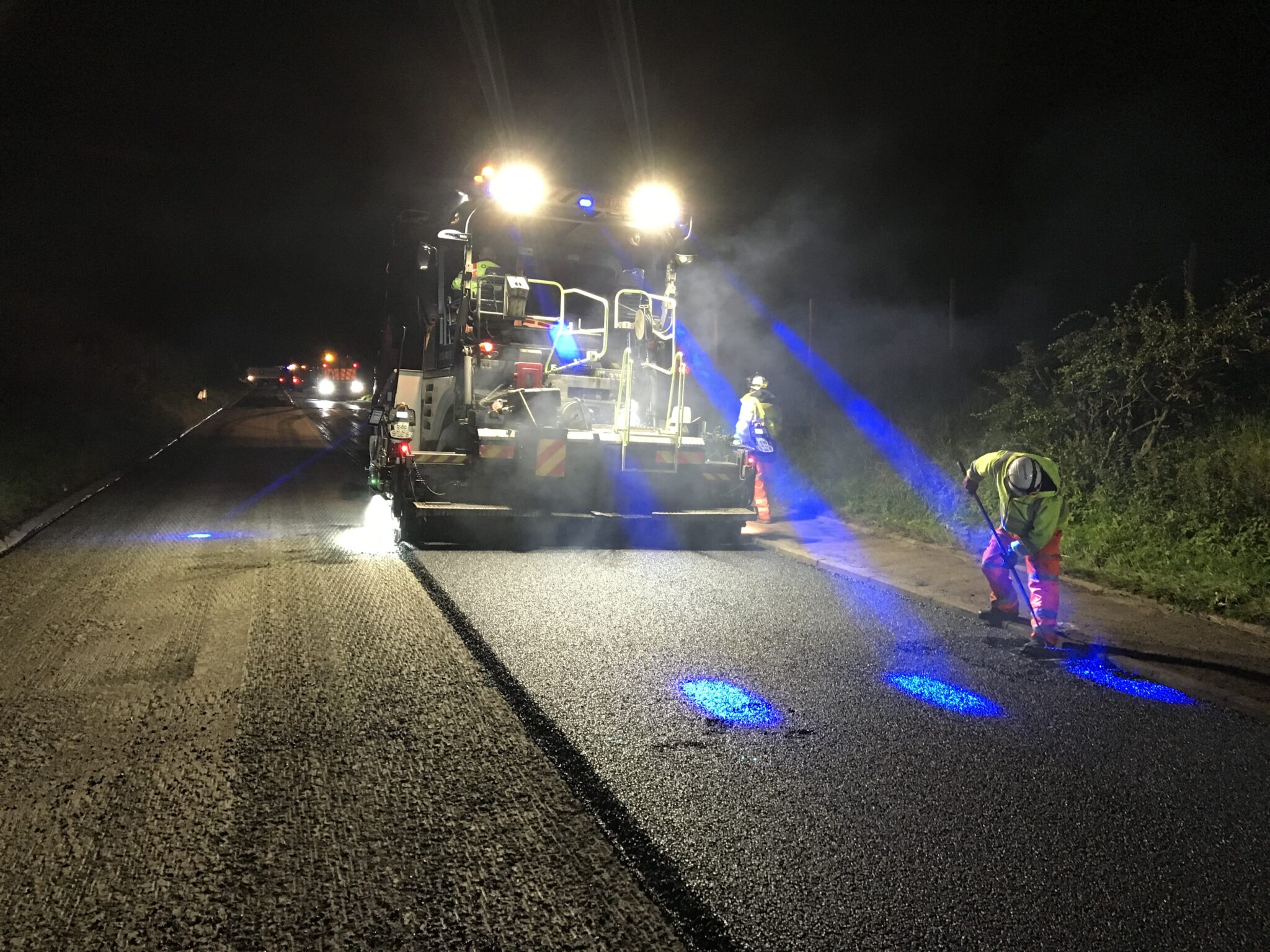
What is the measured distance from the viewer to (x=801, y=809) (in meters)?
3.08

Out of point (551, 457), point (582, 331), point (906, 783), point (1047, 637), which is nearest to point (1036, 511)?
point (1047, 637)

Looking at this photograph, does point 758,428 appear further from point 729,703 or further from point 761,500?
point 729,703

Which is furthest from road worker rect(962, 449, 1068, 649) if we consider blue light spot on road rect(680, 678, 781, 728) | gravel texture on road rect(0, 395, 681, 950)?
gravel texture on road rect(0, 395, 681, 950)

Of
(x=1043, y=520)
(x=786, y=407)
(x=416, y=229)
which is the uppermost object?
(x=416, y=229)

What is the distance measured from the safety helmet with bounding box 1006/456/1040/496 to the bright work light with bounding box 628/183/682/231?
5010 millimetres

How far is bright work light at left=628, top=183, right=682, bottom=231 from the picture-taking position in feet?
30.0

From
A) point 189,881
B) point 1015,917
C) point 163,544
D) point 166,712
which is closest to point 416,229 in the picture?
point 163,544

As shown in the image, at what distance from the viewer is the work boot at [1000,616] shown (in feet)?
19.5

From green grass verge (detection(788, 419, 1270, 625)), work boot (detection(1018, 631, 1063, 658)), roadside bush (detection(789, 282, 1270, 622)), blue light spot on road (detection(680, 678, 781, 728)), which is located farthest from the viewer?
roadside bush (detection(789, 282, 1270, 622))

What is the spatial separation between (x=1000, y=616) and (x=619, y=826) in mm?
4014

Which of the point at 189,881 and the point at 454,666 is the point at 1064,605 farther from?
the point at 189,881

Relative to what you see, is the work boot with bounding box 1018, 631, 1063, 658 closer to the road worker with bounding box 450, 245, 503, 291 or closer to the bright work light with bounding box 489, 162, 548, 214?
the road worker with bounding box 450, 245, 503, 291

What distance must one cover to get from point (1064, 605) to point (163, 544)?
800 centimetres

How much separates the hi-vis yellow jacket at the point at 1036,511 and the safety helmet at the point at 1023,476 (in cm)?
3
